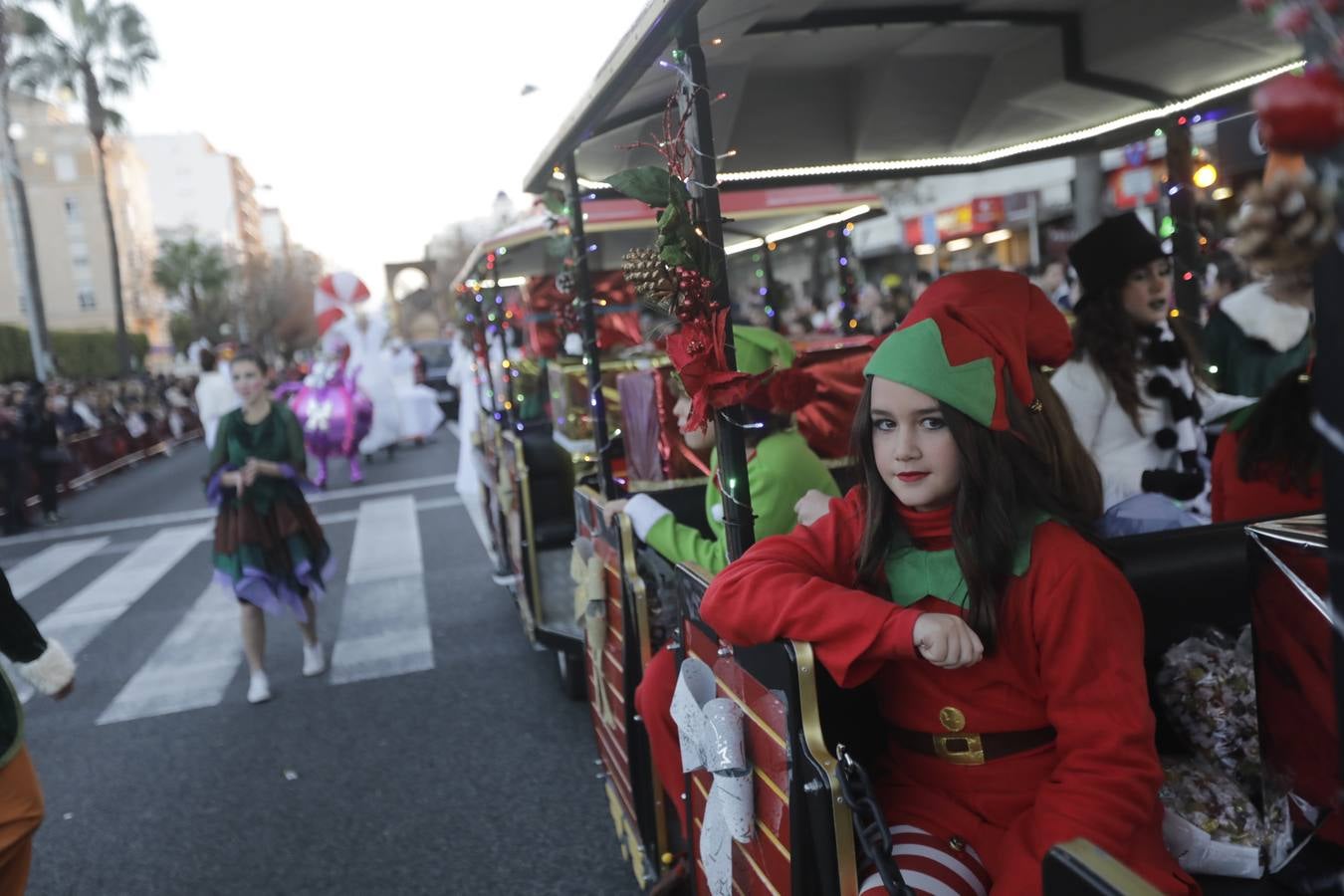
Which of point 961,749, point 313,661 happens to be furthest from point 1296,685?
point 313,661

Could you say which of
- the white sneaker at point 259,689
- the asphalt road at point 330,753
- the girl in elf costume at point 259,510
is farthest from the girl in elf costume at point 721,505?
the white sneaker at point 259,689

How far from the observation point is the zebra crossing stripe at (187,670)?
19.2 feet

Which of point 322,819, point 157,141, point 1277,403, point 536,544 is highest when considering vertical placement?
point 157,141

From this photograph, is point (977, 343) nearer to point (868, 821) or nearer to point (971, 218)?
point (868, 821)

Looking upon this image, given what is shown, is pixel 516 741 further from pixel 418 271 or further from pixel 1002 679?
pixel 418 271

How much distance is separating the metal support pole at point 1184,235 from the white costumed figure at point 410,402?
15.5 m

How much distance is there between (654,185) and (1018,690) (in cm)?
145

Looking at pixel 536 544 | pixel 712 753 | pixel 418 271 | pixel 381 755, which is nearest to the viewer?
pixel 712 753

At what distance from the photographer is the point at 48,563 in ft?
34.5

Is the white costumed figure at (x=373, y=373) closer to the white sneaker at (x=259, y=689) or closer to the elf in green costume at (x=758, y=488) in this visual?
the white sneaker at (x=259, y=689)

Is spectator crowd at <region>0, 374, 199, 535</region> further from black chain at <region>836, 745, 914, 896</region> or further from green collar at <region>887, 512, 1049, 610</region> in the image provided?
black chain at <region>836, 745, 914, 896</region>

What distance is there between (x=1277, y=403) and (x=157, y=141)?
126m

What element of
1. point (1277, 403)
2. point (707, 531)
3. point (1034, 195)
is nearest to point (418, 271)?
point (1034, 195)

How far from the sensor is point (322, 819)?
4.30 meters
